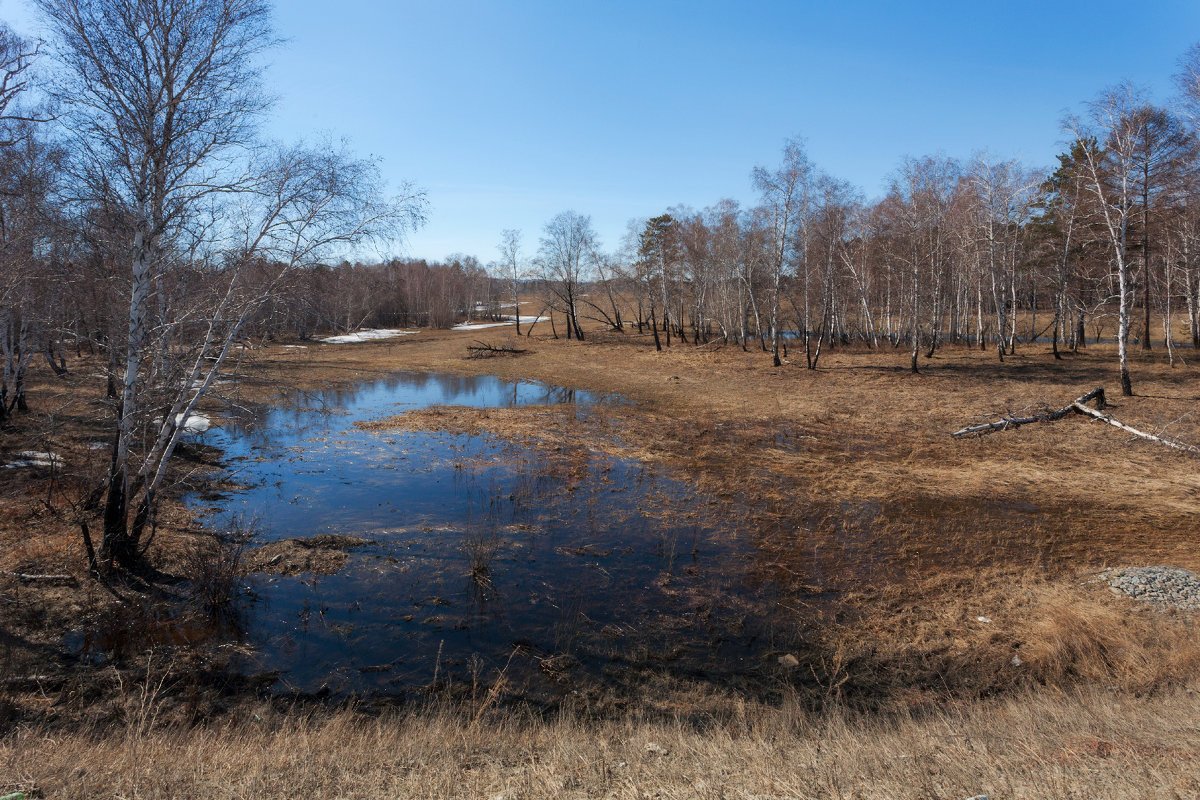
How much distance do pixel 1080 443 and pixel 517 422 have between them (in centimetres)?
1602

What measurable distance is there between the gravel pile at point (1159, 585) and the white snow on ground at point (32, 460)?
1840cm

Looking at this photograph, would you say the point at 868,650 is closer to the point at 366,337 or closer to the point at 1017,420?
the point at 1017,420

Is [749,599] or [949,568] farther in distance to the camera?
[949,568]

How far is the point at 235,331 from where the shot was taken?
8.05 meters

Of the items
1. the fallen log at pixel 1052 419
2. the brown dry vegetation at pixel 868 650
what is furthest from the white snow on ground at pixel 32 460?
the fallen log at pixel 1052 419

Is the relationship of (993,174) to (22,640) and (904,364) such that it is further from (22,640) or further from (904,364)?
(22,640)

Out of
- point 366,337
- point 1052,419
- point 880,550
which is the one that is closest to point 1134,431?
point 1052,419

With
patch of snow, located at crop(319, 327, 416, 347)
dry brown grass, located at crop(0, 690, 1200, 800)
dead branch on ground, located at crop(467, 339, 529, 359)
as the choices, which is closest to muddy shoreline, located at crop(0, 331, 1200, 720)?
dry brown grass, located at crop(0, 690, 1200, 800)

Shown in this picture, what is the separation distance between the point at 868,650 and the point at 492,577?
5122 mm

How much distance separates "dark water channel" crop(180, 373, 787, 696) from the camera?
6.69 m

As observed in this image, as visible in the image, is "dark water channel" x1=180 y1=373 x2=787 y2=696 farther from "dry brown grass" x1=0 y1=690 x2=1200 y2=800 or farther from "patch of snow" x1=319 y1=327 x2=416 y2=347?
"patch of snow" x1=319 y1=327 x2=416 y2=347

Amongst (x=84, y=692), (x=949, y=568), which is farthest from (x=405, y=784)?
(x=949, y=568)

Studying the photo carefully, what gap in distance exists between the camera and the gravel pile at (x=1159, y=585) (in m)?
7.39

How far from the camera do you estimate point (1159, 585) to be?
7.70 m
